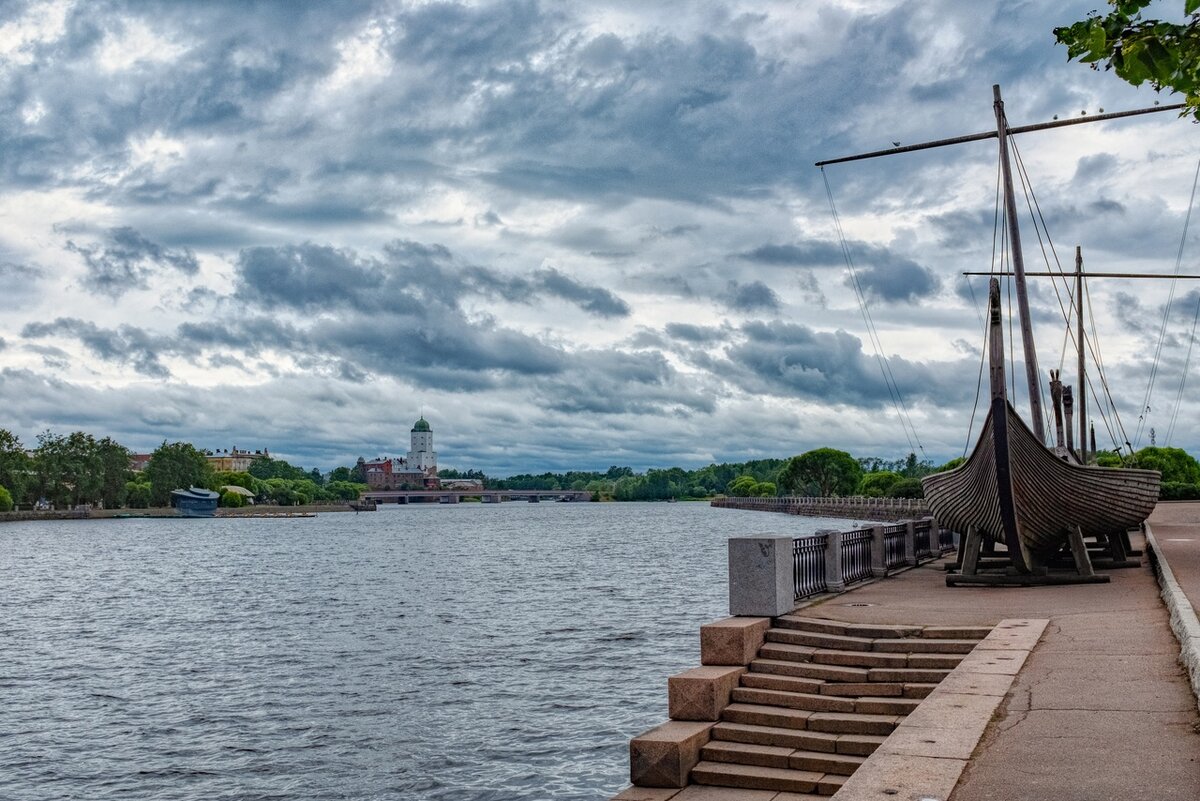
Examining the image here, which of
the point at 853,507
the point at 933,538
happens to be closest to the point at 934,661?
the point at 933,538

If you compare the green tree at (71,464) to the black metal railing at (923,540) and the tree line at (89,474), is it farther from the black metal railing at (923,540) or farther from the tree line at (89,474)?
the black metal railing at (923,540)

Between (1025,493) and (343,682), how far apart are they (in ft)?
51.4

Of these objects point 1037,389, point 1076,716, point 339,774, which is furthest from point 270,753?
point 1037,389

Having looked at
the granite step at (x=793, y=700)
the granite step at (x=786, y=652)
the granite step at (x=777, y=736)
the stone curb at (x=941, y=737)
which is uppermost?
the stone curb at (x=941, y=737)

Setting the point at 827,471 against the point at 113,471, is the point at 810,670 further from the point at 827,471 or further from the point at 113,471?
the point at 113,471

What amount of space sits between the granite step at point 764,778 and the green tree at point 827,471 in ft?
531

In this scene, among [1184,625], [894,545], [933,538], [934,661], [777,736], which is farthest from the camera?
[933,538]

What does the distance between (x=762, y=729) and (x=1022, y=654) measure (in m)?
3.04

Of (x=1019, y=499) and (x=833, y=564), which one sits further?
(x=1019, y=499)

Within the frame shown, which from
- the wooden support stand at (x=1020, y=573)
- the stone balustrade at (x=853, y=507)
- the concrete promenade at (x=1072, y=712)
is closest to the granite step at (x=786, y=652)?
the concrete promenade at (x=1072, y=712)

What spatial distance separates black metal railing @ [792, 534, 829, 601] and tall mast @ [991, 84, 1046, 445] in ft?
35.3

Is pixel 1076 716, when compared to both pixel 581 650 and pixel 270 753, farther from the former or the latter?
pixel 581 650

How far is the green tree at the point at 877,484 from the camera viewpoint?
520 ft

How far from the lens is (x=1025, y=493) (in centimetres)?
2023
